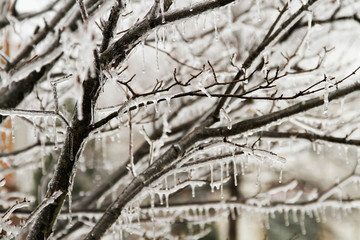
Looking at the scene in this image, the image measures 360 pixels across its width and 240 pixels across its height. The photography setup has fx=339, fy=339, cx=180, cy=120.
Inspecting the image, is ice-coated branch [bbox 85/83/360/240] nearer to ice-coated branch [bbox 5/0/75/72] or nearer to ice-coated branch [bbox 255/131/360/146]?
ice-coated branch [bbox 255/131/360/146]

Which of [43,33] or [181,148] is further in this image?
[43,33]

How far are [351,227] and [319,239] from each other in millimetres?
1405

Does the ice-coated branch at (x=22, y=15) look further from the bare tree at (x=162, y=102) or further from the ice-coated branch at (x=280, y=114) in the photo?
the ice-coated branch at (x=280, y=114)

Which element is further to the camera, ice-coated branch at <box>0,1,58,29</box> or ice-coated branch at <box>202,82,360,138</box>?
ice-coated branch at <box>0,1,58,29</box>

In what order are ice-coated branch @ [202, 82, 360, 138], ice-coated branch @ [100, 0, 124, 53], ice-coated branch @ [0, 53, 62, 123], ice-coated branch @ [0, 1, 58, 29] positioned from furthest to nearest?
ice-coated branch @ [0, 1, 58, 29]
ice-coated branch @ [0, 53, 62, 123]
ice-coated branch @ [202, 82, 360, 138]
ice-coated branch @ [100, 0, 124, 53]

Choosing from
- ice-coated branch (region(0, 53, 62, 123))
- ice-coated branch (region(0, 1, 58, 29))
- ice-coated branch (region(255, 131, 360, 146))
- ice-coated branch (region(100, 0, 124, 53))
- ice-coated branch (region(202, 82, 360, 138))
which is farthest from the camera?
ice-coated branch (region(0, 1, 58, 29))

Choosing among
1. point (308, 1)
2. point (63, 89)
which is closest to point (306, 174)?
point (63, 89)

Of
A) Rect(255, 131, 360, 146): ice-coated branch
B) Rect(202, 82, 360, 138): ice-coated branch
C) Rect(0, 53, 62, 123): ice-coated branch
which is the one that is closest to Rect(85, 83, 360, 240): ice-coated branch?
Rect(202, 82, 360, 138): ice-coated branch

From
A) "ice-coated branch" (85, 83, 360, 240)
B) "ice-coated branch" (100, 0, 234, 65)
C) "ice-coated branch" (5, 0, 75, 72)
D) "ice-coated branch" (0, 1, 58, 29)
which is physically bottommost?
"ice-coated branch" (85, 83, 360, 240)

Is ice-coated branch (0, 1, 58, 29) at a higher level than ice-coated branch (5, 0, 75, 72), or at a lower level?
higher

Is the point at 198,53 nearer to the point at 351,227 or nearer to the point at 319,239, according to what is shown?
the point at 319,239

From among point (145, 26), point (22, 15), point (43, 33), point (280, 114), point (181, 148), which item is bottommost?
point (181, 148)

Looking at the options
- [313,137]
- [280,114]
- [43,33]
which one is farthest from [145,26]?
[43,33]

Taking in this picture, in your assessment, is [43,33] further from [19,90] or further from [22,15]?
[22,15]
